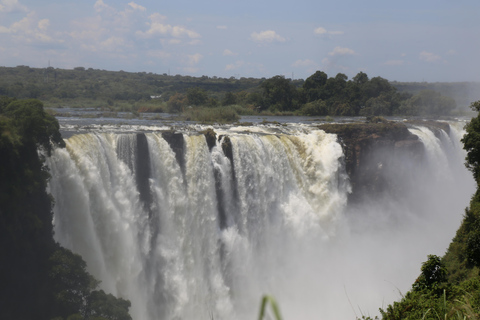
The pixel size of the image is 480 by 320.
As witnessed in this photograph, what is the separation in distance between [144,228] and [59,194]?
11.7 ft

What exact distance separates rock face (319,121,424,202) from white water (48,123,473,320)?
859 mm

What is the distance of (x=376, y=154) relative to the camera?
29938 mm

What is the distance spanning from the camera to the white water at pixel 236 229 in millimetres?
18312

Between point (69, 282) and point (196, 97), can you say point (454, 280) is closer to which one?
point (69, 282)

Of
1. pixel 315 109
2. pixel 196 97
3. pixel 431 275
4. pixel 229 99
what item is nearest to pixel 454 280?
pixel 431 275

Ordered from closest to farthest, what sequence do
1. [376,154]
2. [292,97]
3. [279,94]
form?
[376,154], [279,94], [292,97]

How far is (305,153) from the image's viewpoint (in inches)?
1019

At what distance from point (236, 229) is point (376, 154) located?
11263 millimetres

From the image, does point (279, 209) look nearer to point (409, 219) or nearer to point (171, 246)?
point (171, 246)

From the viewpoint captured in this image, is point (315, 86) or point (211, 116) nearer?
point (211, 116)

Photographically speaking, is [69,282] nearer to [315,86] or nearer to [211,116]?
[211,116]

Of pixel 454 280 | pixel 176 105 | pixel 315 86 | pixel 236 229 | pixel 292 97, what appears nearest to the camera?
pixel 454 280

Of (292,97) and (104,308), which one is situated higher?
(292,97)

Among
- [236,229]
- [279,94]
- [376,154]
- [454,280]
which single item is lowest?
[236,229]
